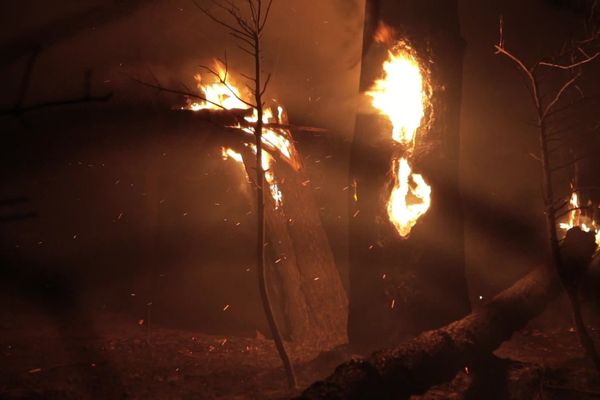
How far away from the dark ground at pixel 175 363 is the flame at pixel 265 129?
2.24 m

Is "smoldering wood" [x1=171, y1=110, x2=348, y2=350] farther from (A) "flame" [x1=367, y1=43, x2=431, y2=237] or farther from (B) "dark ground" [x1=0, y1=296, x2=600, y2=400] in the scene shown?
(A) "flame" [x1=367, y1=43, x2=431, y2=237]

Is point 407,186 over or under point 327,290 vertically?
over

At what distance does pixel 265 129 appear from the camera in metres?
7.10

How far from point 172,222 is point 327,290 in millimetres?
2549

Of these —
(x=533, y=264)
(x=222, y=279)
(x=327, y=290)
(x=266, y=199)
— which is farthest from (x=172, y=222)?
(x=533, y=264)

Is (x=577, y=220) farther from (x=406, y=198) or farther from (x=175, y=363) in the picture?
(x=175, y=363)

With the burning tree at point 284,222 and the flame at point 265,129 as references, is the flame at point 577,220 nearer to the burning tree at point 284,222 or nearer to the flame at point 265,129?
the burning tree at point 284,222

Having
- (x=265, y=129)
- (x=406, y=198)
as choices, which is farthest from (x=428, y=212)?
(x=265, y=129)

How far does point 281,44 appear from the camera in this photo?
7.88 metres

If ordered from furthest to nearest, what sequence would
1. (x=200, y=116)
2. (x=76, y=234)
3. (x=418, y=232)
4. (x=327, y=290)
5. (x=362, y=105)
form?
(x=76, y=234), (x=327, y=290), (x=200, y=116), (x=362, y=105), (x=418, y=232)

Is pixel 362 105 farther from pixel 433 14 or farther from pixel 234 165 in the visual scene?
pixel 234 165

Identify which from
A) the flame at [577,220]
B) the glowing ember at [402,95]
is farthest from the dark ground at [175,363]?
the glowing ember at [402,95]

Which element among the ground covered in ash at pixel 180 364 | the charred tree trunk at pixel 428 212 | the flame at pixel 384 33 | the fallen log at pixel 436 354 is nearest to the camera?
the fallen log at pixel 436 354

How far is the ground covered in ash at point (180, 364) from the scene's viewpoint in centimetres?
486
